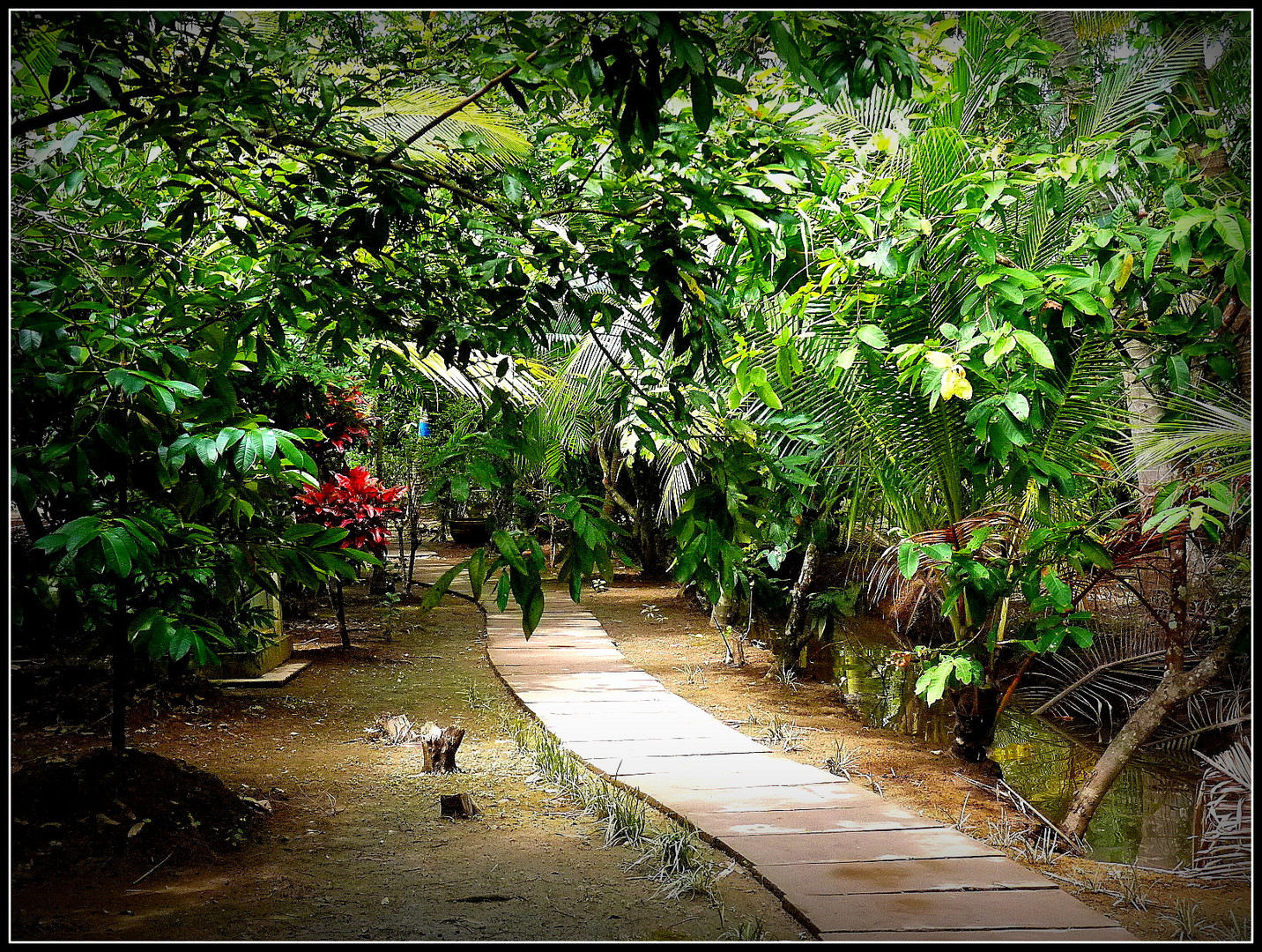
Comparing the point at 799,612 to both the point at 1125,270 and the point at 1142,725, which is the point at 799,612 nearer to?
the point at 1142,725

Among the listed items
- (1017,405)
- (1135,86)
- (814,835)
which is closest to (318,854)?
(814,835)

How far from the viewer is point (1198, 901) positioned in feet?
8.55

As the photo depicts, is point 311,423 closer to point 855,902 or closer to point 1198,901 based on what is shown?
point 855,902

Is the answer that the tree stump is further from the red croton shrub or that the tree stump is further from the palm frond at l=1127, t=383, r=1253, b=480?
the palm frond at l=1127, t=383, r=1253, b=480

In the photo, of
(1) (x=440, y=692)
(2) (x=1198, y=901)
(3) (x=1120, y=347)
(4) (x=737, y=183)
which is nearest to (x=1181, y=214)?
(3) (x=1120, y=347)

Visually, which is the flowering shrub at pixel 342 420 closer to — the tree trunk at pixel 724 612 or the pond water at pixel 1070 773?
the tree trunk at pixel 724 612

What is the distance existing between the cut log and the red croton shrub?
2827 mm

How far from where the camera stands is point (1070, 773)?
13.7 feet

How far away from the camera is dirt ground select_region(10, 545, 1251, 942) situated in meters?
2.44

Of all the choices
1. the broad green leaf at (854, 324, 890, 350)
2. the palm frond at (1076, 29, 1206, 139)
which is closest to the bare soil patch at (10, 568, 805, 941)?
the broad green leaf at (854, 324, 890, 350)

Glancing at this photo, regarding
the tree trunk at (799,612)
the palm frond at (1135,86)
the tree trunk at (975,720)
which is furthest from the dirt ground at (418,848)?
the palm frond at (1135,86)

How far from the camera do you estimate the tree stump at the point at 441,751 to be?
3824 mm

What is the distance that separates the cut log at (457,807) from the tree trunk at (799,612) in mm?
2814

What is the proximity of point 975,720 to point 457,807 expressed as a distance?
2208mm
